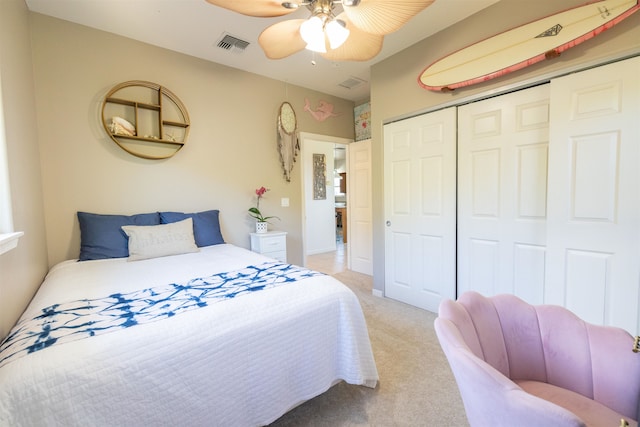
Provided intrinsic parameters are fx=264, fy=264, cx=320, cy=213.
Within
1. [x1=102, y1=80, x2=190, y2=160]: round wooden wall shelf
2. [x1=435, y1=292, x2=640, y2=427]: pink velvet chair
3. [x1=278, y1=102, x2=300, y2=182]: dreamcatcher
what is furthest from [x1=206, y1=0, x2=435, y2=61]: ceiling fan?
[x1=278, y1=102, x2=300, y2=182]: dreamcatcher

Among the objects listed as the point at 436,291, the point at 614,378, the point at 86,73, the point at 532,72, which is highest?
the point at 86,73

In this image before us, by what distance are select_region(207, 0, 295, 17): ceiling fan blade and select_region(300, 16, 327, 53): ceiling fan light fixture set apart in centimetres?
15

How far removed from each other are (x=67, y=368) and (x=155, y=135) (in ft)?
7.83

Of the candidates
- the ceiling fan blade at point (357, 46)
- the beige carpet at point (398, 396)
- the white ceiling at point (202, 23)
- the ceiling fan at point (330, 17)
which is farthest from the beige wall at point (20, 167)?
the ceiling fan blade at point (357, 46)

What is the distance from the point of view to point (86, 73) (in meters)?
2.33

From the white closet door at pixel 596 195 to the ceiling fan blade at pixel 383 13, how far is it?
129 centimetres

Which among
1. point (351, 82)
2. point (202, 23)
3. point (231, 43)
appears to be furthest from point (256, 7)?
point (351, 82)

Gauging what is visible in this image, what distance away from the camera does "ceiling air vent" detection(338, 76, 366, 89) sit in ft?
11.4

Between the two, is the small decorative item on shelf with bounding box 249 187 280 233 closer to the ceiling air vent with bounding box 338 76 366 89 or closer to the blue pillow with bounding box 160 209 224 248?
the blue pillow with bounding box 160 209 224 248

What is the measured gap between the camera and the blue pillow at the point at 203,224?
8.44 feet

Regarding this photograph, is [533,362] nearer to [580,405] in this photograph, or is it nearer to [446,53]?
[580,405]

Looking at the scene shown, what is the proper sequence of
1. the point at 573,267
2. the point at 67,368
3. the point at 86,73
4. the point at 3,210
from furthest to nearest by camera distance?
the point at 86,73
the point at 573,267
the point at 3,210
the point at 67,368

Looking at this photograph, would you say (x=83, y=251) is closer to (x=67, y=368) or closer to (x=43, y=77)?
(x=43, y=77)

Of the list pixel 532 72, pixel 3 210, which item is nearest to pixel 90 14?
pixel 3 210
